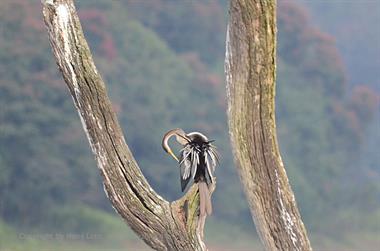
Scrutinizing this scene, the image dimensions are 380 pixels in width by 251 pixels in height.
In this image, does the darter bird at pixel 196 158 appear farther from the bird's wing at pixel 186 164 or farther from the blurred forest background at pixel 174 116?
the blurred forest background at pixel 174 116

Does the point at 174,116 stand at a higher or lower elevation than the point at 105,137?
higher

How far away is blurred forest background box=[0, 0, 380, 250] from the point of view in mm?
22250

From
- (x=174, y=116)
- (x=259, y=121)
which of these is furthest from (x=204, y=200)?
(x=174, y=116)

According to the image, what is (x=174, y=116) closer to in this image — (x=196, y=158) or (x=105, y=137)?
(x=196, y=158)

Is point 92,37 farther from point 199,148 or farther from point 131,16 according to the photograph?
point 199,148

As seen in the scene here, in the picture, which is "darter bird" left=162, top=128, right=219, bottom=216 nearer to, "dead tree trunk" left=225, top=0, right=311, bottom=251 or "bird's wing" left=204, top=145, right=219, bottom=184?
"bird's wing" left=204, top=145, right=219, bottom=184

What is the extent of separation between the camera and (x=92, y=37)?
26812 mm

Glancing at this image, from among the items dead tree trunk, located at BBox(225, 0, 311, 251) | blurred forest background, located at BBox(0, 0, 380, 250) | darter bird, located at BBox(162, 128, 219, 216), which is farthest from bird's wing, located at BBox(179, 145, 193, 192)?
blurred forest background, located at BBox(0, 0, 380, 250)

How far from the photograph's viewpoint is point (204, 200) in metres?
5.34

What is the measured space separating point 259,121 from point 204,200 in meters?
0.47

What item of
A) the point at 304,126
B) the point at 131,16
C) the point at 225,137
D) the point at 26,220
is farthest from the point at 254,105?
the point at 131,16

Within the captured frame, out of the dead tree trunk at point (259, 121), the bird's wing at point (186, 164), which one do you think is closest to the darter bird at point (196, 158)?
the bird's wing at point (186, 164)

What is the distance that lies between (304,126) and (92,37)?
5661 millimetres

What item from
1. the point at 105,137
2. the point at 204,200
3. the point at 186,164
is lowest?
the point at 204,200
